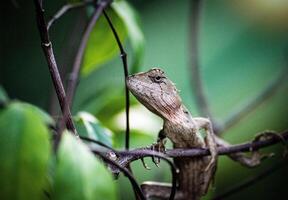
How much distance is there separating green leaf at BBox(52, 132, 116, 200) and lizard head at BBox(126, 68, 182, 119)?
1.18 metres

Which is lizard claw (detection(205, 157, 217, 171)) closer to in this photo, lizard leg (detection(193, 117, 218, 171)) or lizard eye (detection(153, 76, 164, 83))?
lizard leg (detection(193, 117, 218, 171))

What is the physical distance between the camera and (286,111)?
14.2 feet

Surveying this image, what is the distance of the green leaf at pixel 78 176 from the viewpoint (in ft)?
3.20

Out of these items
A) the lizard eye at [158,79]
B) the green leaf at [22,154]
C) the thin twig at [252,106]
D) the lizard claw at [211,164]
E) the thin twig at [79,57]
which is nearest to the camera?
the green leaf at [22,154]

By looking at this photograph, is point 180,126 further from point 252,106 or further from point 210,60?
point 210,60

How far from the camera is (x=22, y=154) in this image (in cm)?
98

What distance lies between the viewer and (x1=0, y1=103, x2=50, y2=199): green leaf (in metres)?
0.97

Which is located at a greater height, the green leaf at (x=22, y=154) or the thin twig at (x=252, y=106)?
the green leaf at (x=22, y=154)

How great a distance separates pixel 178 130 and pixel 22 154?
1384 millimetres

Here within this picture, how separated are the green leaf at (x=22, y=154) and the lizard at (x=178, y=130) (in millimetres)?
1217

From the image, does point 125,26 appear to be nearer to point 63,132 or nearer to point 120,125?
point 120,125

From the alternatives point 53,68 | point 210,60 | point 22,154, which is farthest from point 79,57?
point 210,60

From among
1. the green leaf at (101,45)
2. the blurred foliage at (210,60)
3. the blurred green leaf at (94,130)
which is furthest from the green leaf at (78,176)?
the blurred foliage at (210,60)

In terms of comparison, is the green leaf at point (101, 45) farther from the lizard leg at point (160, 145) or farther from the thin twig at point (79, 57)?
the lizard leg at point (160, 145)
